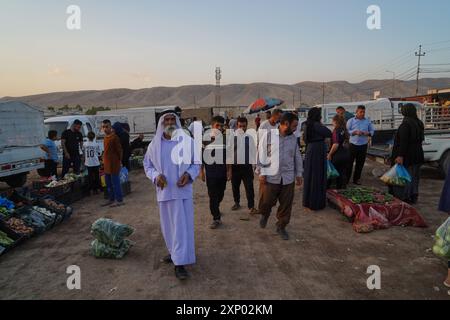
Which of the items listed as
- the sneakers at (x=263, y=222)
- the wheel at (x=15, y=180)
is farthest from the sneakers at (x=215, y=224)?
the wheel at (x=15, y=180)

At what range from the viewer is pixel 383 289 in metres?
3.61

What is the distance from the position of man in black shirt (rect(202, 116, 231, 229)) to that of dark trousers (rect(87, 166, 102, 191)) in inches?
158

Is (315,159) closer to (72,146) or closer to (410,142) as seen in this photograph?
(410,142)

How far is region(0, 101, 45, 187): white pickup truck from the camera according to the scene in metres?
8.64

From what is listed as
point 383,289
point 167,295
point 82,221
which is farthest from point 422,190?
point 82,221

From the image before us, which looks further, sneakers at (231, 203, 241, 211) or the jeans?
Answer: the jeans

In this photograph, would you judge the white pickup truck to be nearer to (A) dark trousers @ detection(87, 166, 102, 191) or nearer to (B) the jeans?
(A) dark trousers @ detection(87, 166, 102, 191)

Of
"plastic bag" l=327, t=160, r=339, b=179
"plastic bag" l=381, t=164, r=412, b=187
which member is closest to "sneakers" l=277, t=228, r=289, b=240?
"plastic bag" l=327, t=160, r=339, b=179

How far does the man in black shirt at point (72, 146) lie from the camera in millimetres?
9555

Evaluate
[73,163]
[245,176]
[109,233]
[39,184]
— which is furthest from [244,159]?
[73,163]

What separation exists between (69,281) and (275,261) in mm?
2542

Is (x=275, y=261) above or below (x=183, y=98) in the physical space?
below

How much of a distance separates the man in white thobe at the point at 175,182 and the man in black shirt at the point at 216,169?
1591 millimetres
